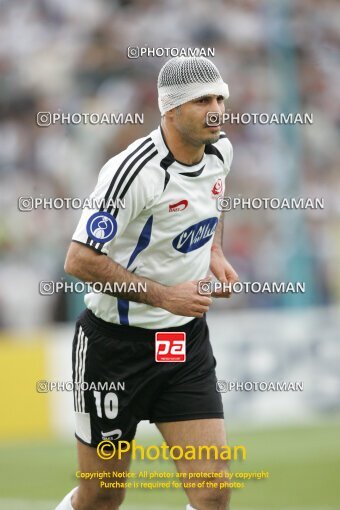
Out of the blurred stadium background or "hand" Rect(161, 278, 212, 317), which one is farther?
the blurred stadium background

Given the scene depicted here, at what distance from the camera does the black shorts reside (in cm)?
558

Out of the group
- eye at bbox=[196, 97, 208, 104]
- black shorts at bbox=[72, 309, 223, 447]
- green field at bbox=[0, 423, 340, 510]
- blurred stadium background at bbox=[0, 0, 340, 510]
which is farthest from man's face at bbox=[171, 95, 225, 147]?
blurred stadium background at bbox=[0, 0, 340, 510]

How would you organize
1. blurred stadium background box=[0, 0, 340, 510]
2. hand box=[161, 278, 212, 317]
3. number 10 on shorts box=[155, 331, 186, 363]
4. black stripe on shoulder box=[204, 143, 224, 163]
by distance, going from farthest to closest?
1. blurred stadium background box=[0, 0, 340, 510]
2. black stripe on shoulder box=[204, 143, 224, 163]
3. number 10 on shorts box=[155, 331, 186, 363]
4. hand box=[161, 278, 212, 317]

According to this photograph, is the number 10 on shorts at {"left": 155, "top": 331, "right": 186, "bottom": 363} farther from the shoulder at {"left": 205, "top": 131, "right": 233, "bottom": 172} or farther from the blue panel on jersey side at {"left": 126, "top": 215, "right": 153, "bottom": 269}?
the shoulder at {"left": 205, "top": 131, "right": 233, "bottom": 172}

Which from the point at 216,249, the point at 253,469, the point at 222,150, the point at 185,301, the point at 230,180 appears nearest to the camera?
the point at 185,301

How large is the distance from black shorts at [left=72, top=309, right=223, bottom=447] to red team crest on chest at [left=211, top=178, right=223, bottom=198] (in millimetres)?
638

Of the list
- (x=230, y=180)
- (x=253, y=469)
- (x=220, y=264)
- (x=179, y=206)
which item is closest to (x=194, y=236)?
(x=179, y=206)

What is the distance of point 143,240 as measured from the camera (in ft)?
18.1

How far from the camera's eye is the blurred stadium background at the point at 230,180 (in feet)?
41.2

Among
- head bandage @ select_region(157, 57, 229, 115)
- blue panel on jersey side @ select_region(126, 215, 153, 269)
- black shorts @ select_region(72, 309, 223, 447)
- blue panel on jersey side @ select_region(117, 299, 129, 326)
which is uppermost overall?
head bandage @ select_region(157, 57, 229, 115)

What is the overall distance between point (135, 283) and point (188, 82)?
100cm

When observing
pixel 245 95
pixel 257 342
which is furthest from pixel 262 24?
pixel 257 342

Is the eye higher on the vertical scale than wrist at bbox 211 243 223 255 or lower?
higher

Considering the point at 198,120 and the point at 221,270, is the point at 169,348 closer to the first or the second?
the point at 221,270
